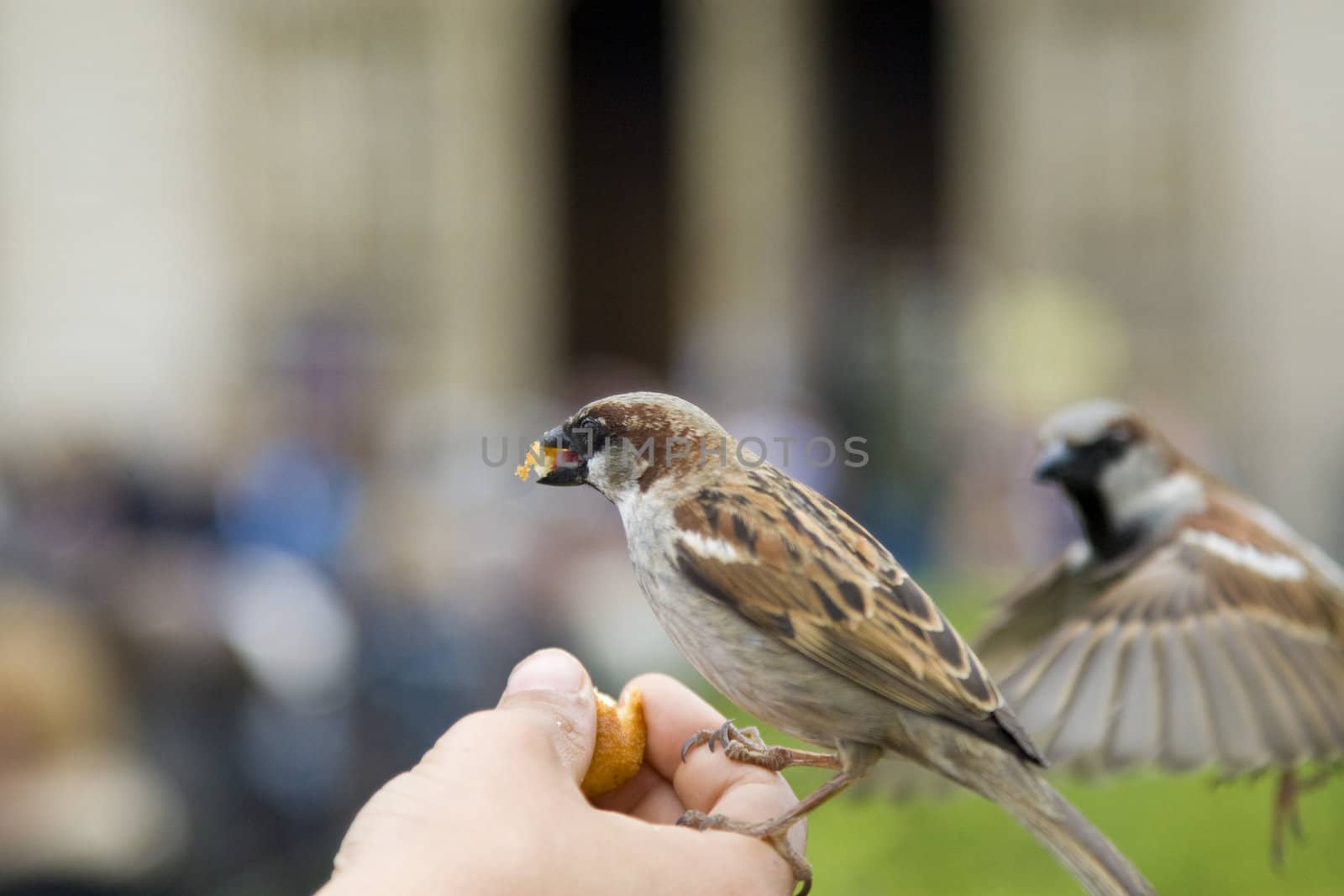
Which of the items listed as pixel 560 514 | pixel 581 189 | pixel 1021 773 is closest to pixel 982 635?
pixel 1021 773

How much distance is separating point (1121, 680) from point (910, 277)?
30.0 feet

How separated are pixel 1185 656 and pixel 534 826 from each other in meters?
1.33

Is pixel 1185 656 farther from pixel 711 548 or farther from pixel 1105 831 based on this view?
pixel 1105 831

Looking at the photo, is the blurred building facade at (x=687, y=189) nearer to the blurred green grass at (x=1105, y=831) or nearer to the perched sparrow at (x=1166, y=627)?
the blurred green grass at (x=1105, y=831)

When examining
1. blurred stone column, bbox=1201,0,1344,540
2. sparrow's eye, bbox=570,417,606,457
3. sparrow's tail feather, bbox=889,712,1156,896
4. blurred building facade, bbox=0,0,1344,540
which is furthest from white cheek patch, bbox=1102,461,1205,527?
blurred stone column, bbox=1201,0,1344,540

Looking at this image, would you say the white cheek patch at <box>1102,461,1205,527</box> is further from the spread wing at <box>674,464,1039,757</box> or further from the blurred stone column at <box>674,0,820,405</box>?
the blurred stone column at <box>674,0,820,405</box>

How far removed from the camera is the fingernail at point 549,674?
1.95m

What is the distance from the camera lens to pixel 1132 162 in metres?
11.2

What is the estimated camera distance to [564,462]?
1.93 meters

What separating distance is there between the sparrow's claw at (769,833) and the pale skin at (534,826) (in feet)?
0.04

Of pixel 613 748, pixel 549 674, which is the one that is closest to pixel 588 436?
pixel 549 674

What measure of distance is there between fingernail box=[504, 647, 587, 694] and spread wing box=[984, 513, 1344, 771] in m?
0.85

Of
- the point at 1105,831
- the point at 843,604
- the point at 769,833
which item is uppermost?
the point at 843,604

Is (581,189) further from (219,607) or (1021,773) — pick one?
(1021,773)
